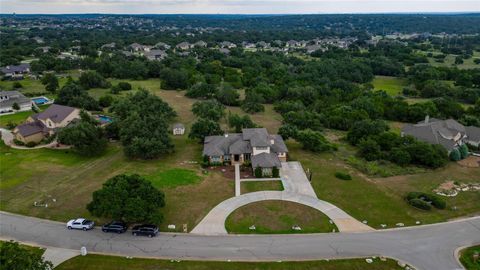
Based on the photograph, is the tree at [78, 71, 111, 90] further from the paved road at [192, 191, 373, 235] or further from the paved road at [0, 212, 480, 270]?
the paved road at [192, 191, 373, 235]

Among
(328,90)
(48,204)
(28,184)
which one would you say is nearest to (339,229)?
(48,204)

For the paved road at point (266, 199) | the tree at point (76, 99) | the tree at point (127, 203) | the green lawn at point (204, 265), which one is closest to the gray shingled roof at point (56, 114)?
the tree at point (76, 99)

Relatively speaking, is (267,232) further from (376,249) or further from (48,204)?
(48,204)

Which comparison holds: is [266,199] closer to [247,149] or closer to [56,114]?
[247,149]

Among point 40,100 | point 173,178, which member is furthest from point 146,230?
point 40,100

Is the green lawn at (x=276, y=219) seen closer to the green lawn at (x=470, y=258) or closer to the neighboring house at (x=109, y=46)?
the green lawn at (x=470, y=258)
